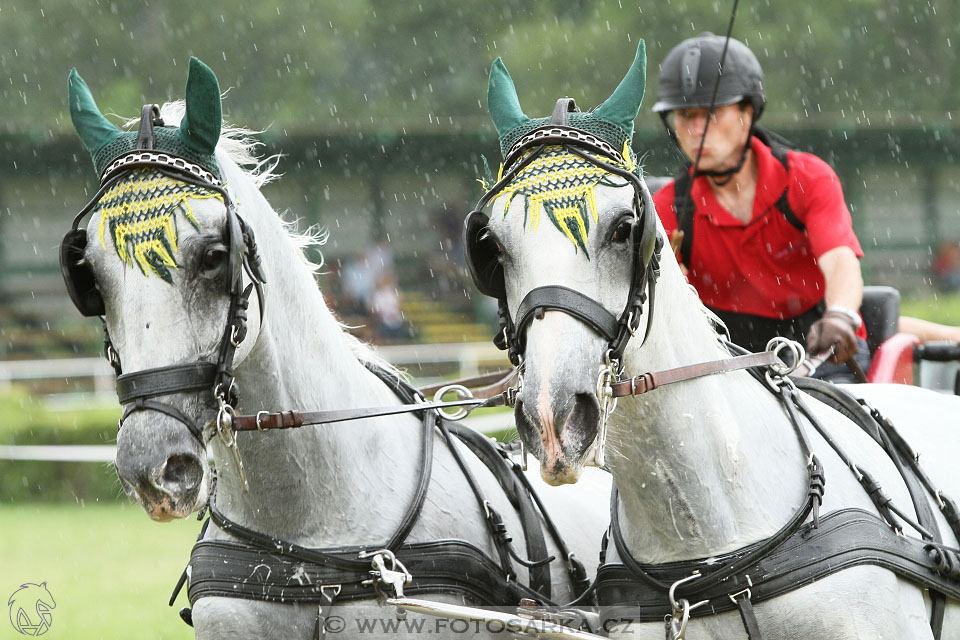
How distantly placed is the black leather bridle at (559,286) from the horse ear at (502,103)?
11 centimetres

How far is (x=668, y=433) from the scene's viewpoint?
2984 millimetres

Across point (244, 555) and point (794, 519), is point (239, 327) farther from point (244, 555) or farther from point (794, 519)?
point (794, 519)

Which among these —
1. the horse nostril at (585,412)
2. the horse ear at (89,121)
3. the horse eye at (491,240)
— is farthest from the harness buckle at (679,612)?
the horse ear at (89,121)

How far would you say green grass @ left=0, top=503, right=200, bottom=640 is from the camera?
7.37m

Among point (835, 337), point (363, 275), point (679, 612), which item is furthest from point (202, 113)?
point (363, 275)

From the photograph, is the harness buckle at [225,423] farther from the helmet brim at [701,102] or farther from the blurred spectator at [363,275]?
the blurred spectator at [363,275]

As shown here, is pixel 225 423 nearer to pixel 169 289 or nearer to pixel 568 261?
pixel 169 289

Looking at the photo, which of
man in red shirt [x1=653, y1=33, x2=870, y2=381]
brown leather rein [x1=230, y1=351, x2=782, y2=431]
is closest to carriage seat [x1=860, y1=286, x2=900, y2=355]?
man in red shirt [x1=653, y1=33, x2=870, y2=381]

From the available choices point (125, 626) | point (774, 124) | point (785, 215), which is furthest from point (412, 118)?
point (785, 215)

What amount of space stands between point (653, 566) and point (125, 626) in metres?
5.05

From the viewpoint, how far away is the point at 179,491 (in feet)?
9.18

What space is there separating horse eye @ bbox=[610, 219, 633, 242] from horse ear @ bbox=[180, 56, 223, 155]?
1053 millimetres

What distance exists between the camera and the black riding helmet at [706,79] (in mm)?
4840

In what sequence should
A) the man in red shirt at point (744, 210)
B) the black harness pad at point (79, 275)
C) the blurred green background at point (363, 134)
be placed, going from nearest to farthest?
the black harness pad at point (79, 275) < the man in red shirt at point (744, 210) < the blurred green background at point (363, 134)
